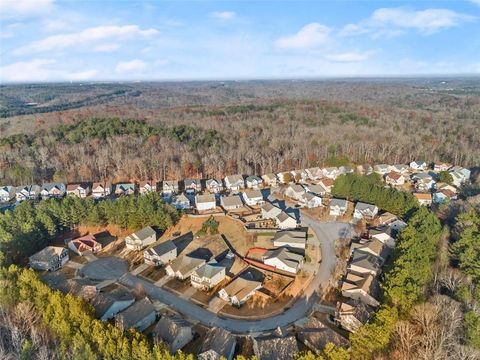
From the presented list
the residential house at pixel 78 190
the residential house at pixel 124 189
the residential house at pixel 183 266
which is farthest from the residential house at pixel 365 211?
the residential house at pixel 78 190

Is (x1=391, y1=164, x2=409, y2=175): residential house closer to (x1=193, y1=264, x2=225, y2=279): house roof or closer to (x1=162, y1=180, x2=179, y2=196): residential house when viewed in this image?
(x1=162, y1=180, x2=179, y2=196): residential house

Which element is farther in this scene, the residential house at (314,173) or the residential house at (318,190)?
the residential house at (314,173)

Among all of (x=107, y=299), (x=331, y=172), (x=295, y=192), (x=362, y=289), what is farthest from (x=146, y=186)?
(x=362, y=289)

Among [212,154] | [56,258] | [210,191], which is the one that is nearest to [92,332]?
[56,258]

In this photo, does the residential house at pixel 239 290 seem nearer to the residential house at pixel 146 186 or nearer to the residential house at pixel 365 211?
the residential house at pixel 365 211

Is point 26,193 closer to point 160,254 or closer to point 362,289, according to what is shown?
point 160,254

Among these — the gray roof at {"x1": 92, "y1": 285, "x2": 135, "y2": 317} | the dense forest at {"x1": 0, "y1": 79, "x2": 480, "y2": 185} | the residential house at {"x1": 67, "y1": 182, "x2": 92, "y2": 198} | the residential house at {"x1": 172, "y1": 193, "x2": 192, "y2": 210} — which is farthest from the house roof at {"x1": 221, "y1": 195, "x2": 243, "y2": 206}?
the residential house at {"x1": 67, "y1": 182, "x2": 92, "y2": 198}
